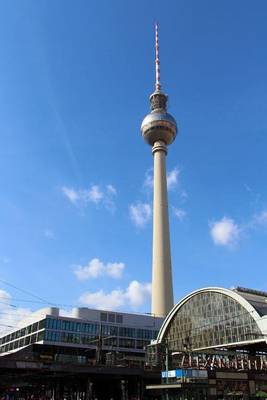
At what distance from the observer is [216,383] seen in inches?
1874

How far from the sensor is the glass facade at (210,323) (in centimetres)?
5685

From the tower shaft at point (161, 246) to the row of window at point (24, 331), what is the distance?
2692 cm

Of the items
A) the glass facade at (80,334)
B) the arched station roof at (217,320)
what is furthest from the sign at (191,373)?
the glass facade at (80,334)

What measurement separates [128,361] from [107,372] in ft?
58.2

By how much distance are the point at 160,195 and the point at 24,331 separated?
48.2 meters

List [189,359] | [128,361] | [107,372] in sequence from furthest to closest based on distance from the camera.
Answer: [128,361] → [107,372] → [189,359]

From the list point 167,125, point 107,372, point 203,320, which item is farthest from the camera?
point 167,125

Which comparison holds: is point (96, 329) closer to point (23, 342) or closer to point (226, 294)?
point (23, 342)

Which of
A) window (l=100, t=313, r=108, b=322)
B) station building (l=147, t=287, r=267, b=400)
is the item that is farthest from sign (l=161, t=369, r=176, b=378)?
window (l=100, t=313, r=108, b=322)

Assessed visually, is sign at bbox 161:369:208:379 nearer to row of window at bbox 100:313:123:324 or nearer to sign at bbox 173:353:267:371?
sign at bbox 173:353:267:371

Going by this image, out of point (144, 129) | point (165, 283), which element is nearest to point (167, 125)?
point (144, 129)

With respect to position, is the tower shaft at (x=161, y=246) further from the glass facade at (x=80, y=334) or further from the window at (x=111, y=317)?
the window at (x=111, y=317)

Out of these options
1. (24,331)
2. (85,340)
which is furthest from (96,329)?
(24,331)

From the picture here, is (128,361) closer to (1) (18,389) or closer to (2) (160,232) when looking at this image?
(1) (18,389)
